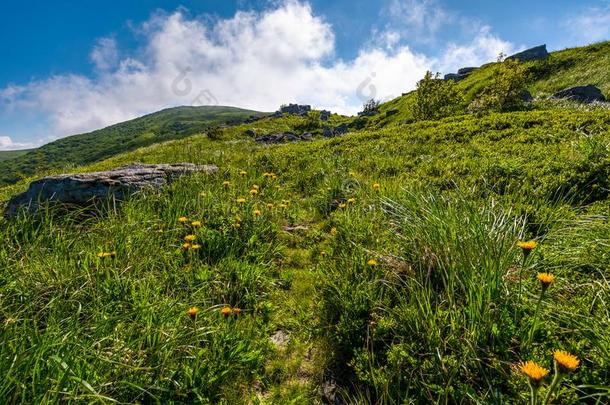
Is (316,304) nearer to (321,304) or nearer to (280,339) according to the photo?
(321,304)

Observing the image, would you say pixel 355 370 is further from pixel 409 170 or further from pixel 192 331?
pixel 409 170

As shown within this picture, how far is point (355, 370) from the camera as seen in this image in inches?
121

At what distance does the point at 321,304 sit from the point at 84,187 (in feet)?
18.5

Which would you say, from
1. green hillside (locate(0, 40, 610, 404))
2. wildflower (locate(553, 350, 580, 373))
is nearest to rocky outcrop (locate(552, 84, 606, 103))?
green hillside (locate(0, 40, 610, 404))

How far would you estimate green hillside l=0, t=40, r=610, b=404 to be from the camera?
8.05 ft

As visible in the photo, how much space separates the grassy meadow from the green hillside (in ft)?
0.06

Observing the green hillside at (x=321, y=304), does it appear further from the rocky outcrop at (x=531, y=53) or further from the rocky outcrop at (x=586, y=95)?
the rocky outcrop at (x=531, y=53)

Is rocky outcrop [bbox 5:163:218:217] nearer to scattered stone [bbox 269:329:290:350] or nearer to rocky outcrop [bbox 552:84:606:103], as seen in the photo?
scattered stone [bbox 269:329:290:350]

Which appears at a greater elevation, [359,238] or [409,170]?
[409,170]

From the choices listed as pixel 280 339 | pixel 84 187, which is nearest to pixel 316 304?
pixel 280 339

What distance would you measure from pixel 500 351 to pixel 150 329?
9.86 feet

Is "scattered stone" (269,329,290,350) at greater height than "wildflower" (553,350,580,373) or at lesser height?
lesser

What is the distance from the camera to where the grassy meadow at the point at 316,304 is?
2.49m

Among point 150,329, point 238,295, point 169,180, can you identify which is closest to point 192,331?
point 150,329
